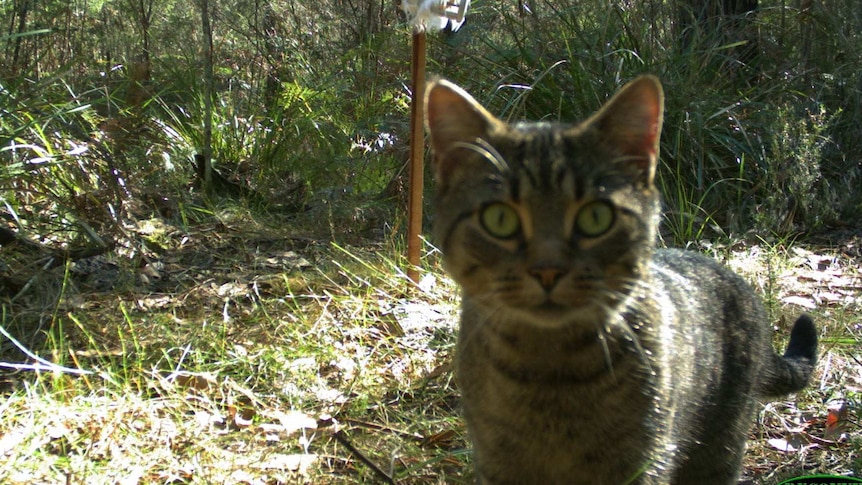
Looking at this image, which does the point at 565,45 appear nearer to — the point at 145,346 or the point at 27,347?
the point at 145,346

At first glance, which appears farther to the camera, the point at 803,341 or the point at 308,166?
the point at 308,166

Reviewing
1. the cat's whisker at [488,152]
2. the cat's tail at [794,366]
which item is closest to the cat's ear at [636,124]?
the cat's whisker at [488,152]

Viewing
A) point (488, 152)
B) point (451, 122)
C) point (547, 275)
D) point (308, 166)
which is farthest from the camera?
point (308, 166)

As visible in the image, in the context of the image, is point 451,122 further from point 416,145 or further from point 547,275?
point 416,145

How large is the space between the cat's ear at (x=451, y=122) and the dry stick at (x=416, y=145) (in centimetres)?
110

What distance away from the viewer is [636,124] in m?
1.95

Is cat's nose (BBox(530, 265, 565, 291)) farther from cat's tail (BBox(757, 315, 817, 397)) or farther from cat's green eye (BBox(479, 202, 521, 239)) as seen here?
cat's tail (BBox(757, 315, 817, 397))

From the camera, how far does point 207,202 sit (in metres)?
5.13

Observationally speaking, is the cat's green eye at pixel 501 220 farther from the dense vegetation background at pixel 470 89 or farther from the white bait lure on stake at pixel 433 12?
the dense vegetation background at pixel 470 89

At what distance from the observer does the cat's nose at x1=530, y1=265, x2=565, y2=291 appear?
1.71 metres

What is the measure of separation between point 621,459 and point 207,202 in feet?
13.0

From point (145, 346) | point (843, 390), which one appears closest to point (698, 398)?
point (843, 390)

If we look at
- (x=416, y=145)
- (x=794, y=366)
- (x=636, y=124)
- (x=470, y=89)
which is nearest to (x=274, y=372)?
(x=416, y=145)

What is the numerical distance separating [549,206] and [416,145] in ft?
5.39
